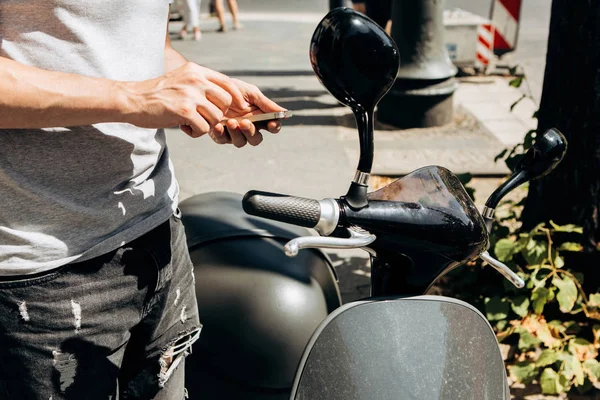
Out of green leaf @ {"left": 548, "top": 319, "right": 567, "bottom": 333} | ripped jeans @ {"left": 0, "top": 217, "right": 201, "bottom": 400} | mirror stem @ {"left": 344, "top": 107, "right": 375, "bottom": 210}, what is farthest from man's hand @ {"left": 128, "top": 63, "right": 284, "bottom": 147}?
green leaf @ {"left": 548, "top": 319, "right": 567, "bottom": 333}

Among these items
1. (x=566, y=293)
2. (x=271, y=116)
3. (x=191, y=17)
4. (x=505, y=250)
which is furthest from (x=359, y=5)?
(x=271, y=116)

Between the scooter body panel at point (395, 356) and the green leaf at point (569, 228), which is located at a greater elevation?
the scooter body panel at point (395, 356)

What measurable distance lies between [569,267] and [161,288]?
208cm

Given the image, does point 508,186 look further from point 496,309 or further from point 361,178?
point 496,309

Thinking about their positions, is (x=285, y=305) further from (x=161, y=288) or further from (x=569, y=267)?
(x=569, y=267)

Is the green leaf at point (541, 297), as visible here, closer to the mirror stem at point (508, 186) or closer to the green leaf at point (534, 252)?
the green leaf at point (534, 252)

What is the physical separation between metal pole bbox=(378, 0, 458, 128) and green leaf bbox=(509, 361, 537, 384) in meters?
3.50

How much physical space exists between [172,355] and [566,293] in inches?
72.8

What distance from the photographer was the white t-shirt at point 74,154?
1.22 m

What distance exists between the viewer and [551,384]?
265 centimetres

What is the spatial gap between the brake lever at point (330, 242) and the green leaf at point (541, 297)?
1.81 m

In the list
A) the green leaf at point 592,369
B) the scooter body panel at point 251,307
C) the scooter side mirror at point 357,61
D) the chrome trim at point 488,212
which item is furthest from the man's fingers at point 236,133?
the green leaf at point 592,369

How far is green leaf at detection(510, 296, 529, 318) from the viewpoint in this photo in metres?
2.84

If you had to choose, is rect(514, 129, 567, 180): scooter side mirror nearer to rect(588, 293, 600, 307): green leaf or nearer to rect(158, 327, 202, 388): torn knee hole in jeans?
rect(158, 327, 202, 388): torn knee hole in jeans
